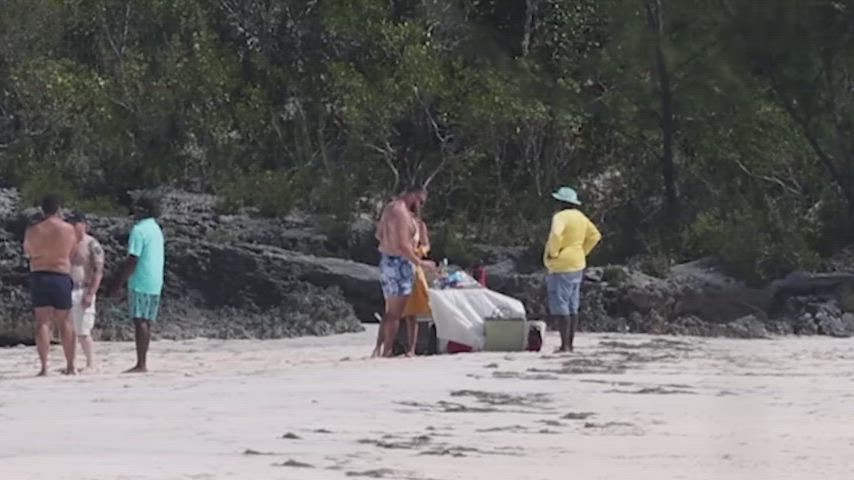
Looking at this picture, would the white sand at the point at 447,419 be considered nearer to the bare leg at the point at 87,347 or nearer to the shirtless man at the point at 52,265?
the bare leg at the point at 87,347

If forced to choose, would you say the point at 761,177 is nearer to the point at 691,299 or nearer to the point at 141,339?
the point at 691,299

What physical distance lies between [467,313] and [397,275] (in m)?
0.79

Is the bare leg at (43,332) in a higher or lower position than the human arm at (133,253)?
lower

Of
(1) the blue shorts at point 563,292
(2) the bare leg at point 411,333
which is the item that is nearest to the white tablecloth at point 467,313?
(2) the bare leg at point 411,333

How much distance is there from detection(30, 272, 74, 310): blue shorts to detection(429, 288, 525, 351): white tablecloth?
9.39ft

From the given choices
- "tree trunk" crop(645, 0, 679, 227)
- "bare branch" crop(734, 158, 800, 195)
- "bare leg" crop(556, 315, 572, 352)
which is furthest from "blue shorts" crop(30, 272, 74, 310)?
"bare branch" crop(734, 158, 800, 195)

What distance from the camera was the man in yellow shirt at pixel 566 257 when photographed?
14570 mm

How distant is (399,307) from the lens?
14.2 m

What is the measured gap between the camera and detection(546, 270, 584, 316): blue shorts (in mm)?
14633

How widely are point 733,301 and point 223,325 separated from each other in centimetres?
553

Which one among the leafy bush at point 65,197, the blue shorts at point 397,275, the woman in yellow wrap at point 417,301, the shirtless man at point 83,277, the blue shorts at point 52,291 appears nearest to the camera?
the blue shorts at point 52,291

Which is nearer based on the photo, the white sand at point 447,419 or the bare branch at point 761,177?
the white sand at point 447,419

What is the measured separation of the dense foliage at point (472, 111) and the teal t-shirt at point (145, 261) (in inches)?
351

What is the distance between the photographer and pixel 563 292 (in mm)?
14672
